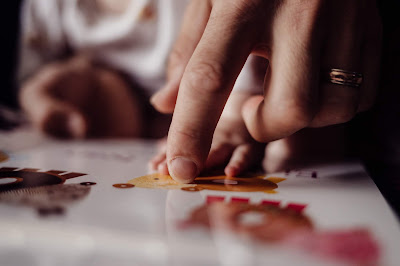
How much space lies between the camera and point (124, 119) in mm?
1036

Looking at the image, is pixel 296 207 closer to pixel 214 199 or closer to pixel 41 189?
pixel 214 199

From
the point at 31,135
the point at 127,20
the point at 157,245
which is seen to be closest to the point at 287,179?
the point at 157,245

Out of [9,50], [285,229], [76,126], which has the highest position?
[9,50]

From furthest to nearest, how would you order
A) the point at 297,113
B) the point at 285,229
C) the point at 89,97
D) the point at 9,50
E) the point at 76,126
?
1. the point at 9,50
2. the point at 89,97
3. the point at 76,126
4. the point at 297,113
5. the point at 285,229

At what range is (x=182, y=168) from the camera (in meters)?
0.42

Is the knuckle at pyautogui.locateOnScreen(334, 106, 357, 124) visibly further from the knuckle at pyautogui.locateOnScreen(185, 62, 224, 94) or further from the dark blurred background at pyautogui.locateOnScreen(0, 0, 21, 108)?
the dark blurred background at pyautogui.locateOnScreen(0, 0, 21, 108)

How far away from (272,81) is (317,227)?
0.18 m

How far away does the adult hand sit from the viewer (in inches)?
16.2

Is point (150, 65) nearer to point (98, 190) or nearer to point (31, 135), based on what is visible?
point (31, 135)

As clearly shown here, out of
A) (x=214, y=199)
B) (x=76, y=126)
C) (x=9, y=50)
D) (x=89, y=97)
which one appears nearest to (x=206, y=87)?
(x=214, y=199)

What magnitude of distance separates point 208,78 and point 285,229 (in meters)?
0.18

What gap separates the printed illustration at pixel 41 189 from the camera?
0.36 m

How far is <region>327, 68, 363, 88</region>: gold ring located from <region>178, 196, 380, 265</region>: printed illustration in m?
0.17

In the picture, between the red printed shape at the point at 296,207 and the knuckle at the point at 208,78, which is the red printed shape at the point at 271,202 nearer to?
the red printed shape at the point at 296,207
